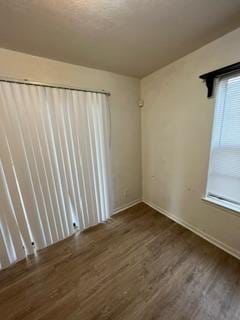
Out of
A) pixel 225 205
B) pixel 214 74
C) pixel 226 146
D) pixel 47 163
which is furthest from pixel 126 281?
pixel 214 74

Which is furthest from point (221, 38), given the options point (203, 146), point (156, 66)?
A: point (203, 146)

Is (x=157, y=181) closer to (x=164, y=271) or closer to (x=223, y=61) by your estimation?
(x=164, y=271)

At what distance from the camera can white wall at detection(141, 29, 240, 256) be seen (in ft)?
5.59

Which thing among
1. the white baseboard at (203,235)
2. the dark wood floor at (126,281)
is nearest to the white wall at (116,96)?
the white baseboard at (203,235)

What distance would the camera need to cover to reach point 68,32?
4.30 feet

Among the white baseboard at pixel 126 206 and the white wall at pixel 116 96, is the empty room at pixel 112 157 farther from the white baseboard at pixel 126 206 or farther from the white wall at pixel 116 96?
the white baseboard at pixel 126 206

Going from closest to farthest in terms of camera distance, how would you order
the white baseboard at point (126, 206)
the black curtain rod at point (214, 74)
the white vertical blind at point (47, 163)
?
1. the black curtain rod at point (214, 74)
2. the white vertical blind at point (47, 163)
3. the white baseboard at point (126, 206)

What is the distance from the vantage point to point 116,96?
2352 mm

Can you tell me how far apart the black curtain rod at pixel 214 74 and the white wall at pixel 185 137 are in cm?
→ 8

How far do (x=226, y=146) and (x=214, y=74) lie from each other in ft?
2.59

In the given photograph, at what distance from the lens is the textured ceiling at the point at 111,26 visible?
107cm

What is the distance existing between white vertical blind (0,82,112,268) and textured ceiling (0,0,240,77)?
44cm

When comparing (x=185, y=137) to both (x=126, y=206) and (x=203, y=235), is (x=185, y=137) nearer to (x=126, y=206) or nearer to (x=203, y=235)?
(x=203, y=235)

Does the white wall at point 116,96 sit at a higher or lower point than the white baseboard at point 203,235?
higher
